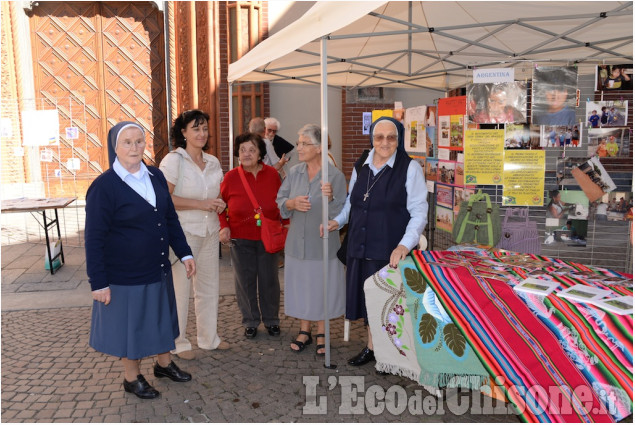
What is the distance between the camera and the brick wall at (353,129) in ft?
30.2

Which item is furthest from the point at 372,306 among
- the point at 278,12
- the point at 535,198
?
the point at 278,12

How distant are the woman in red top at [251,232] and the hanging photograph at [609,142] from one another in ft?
8.91

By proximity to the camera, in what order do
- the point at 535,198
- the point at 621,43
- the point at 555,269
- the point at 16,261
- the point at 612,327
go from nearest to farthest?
the point at 612,327
the point at 555,269
the point at 535,198
the point at 621,43
the point at 16,261

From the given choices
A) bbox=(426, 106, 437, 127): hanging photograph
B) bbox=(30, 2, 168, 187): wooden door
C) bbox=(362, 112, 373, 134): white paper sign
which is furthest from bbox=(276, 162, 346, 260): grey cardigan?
bbox=(30, 2, 168, 187): wooden door

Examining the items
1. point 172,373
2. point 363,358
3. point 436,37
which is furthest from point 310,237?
point 436,37

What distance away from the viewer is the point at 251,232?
4.49 m

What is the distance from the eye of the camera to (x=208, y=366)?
4.07 m

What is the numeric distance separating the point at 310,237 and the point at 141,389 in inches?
64.7

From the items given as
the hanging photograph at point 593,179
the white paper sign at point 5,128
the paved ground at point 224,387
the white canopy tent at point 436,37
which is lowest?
the paved ground at point 224,387

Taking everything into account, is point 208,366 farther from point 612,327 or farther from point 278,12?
point 278,12

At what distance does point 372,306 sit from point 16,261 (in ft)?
19.5

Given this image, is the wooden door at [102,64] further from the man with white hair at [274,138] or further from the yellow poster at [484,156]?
the yellow poster at [484,156]

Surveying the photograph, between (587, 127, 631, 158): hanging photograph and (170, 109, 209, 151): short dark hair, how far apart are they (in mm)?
3252

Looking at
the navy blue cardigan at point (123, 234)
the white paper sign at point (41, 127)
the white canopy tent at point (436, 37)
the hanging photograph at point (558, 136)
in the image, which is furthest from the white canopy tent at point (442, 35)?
the white paper sign at point (41, 127)
